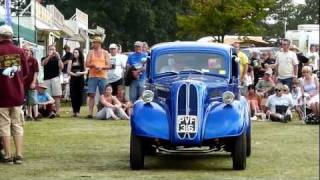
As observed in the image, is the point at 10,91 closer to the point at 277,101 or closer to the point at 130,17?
the point at 277,101

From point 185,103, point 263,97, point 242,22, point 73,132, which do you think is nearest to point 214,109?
point 185,103

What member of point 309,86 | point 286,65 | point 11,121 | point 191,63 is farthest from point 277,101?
point 11,121

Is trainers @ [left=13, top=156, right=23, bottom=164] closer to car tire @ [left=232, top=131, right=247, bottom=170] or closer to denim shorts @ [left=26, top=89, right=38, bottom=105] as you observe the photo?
car tire @ [left=232, top=131, right=247, bottom=170]

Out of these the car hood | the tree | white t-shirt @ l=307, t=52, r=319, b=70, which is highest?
the tree

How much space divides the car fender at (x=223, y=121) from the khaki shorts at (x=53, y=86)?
Result: 8338mm

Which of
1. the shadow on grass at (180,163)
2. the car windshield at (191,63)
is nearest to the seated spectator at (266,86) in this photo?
the shadow on grass at (180,163)

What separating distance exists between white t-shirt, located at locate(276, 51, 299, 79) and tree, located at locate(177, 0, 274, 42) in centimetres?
2046

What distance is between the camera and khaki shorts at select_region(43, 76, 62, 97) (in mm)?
17938

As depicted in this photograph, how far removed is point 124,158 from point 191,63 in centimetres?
169

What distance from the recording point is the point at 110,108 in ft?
57.0

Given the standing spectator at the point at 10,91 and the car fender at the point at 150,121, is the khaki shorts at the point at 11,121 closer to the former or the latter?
the standing spectator at the point at 10,91

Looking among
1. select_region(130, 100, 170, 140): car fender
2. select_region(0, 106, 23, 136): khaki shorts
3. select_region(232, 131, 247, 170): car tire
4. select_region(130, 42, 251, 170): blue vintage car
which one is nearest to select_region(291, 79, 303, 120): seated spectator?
select_region(130, 42, 251, 170): blue vintage car

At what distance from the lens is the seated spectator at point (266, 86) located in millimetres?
19797

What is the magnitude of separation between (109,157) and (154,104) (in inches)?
57.1
